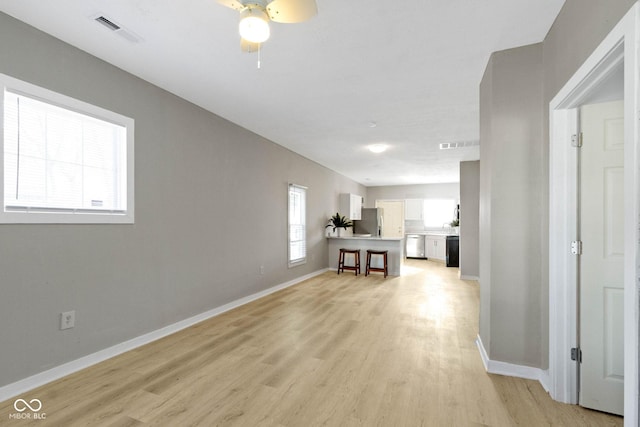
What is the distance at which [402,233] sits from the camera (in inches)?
397

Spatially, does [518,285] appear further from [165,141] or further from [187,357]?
[165,141]

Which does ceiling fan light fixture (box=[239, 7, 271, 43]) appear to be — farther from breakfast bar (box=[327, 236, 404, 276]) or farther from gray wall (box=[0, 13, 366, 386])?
breakfast bar (box=[327, 236, 404, 276])

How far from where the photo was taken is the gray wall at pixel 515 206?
220 centimetres

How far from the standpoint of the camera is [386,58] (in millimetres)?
2420

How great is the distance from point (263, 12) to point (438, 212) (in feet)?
30.9

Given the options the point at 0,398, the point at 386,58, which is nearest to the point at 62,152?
the point at 0,398

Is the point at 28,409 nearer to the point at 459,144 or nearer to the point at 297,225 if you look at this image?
the point at 297,225

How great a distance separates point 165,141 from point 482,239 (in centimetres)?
331

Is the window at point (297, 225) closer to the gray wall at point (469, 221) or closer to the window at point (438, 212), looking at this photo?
the gray wall at point (469, 221)

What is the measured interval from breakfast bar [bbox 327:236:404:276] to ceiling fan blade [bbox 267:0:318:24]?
5.36m

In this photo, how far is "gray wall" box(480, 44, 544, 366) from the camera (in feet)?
7.22

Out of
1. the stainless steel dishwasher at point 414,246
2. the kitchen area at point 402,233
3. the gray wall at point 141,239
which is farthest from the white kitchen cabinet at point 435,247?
the gray wall at point 141,239

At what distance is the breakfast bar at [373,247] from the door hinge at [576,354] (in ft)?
14.7

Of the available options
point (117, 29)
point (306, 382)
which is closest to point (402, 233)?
point (306, 382)
